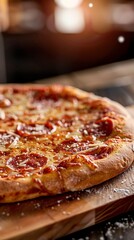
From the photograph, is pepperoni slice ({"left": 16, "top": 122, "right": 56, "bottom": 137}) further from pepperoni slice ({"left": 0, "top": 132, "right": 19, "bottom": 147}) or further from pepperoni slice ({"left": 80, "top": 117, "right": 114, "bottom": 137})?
pepperoni slice ({"left": 80, "top": 117, "right": 114, "bottom": 137})

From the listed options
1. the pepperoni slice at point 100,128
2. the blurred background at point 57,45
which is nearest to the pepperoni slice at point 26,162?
the pepperoni slice at point 100,128

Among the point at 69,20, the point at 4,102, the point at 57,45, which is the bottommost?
the point at 57,45

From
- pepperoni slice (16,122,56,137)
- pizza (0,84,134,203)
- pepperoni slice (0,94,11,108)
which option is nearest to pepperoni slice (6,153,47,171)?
pizza (0,84,134,203)

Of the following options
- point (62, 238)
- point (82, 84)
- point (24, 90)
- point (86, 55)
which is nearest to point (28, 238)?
point (62, 238)

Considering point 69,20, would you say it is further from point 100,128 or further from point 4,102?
point 100,128

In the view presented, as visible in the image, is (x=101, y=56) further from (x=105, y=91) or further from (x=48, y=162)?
(x=48, y=162)

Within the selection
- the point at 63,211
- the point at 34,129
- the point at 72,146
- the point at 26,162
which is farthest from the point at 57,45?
the point at 63,211
